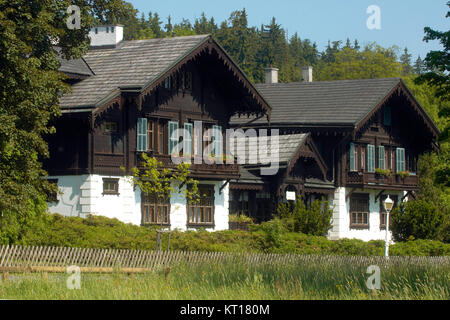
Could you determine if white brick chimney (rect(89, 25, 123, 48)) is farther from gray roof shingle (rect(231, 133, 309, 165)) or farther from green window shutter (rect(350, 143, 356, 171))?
green window shutter (rect(350, 143, 356, 171))

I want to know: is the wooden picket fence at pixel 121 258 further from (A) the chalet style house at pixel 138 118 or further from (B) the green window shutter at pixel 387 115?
(B) the green window shutter at pixel 387 115

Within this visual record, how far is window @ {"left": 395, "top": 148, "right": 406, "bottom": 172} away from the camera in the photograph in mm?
55438

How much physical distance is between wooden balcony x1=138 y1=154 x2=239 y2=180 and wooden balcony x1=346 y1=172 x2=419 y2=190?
10472mm

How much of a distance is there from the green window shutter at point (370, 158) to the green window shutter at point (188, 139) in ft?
46.2

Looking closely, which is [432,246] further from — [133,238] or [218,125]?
[133,238]

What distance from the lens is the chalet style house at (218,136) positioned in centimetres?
3803

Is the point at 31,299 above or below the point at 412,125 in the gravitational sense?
below

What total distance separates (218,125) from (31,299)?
2555 cm

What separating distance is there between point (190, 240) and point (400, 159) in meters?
24.4

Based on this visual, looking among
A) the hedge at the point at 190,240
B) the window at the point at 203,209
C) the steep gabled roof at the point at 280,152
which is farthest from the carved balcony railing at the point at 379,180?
the window at the point at 203,209

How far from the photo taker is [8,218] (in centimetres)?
3014

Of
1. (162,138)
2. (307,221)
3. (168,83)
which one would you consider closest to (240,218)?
(307,221)

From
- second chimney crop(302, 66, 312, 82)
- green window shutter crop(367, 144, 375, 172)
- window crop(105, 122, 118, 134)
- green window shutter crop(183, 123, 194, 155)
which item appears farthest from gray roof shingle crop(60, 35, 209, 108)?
second chimney crop(302, 66, 312, 82)
